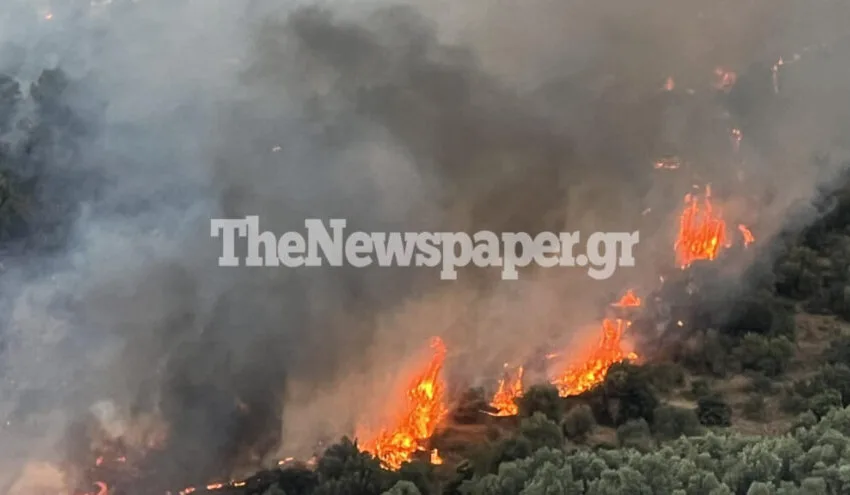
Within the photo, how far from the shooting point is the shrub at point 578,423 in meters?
8.89

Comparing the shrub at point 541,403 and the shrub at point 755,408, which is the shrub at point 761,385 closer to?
the shrub at point 755,408

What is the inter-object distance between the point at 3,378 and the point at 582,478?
4503 millimetres

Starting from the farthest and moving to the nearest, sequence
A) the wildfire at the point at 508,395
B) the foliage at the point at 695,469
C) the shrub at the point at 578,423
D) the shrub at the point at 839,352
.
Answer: the shrub at the point at 839,352 < the wildfire at the point at 508,395 < the shrub at the point at 578,423 < the foliage at the point at 695,469

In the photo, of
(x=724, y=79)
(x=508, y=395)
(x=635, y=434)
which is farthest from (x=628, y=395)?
(x=724, y=79)

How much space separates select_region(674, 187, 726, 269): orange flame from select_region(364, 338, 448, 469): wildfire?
14.8 ft

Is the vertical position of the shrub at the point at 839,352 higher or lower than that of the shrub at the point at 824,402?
higher

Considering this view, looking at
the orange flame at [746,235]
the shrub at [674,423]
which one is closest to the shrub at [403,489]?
the shrub at [674,423]

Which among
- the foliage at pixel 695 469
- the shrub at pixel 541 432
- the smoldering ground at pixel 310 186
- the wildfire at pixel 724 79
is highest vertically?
the wildfire at pixel 724 79

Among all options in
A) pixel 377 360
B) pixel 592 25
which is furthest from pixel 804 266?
pixel 377 360

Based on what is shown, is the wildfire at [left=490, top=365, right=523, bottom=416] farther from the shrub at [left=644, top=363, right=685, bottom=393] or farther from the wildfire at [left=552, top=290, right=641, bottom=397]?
the shrub at [left=644, top=363, right=685, bottom=393]

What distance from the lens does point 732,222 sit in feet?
43.2

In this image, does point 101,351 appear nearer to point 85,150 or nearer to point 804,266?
point 85,150

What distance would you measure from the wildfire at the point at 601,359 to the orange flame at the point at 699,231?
1660 millimetres

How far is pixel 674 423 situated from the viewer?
8.88 meters
